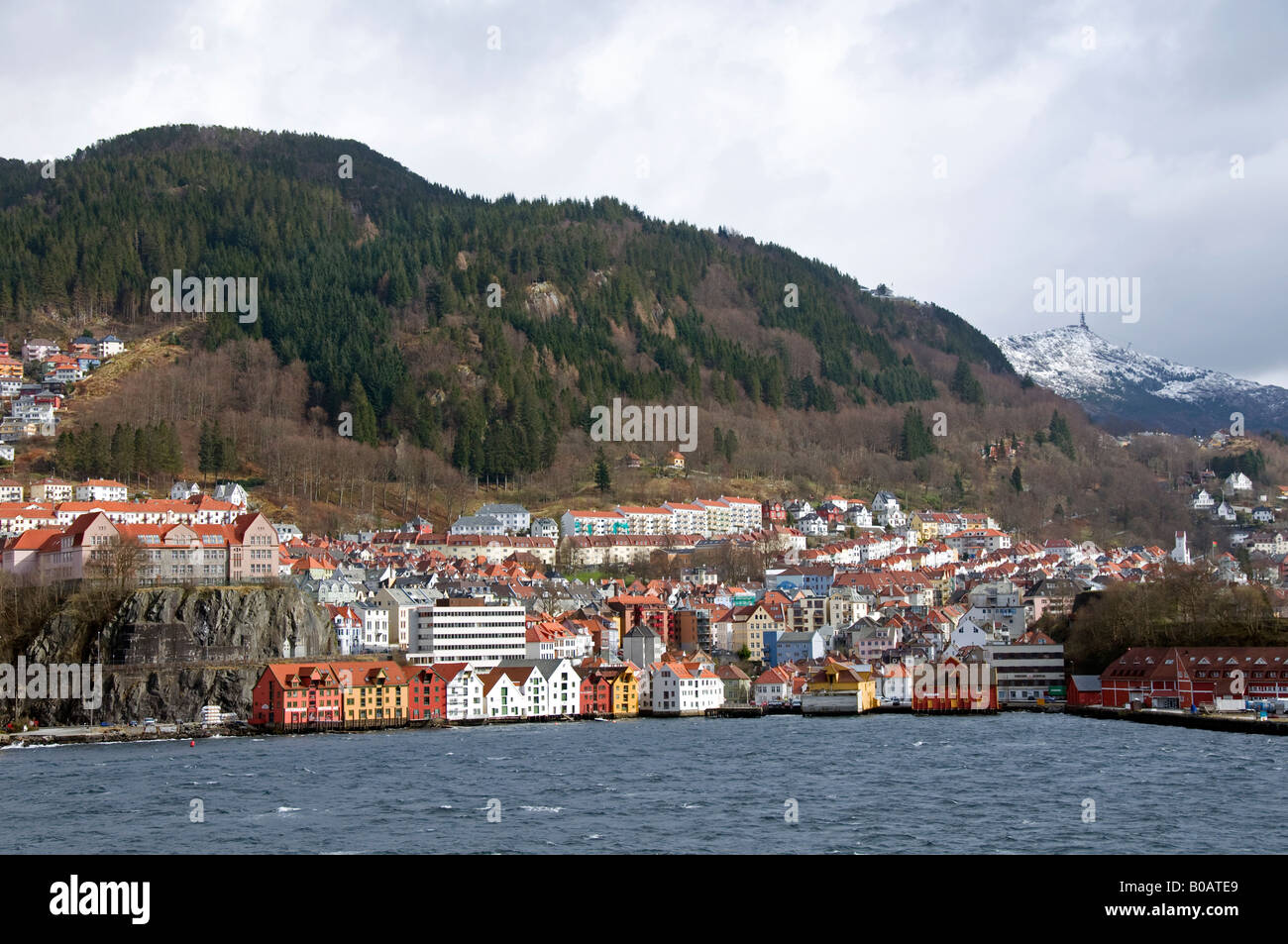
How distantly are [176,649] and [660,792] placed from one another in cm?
3132

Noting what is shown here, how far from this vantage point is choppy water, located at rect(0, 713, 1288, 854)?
27.1 m

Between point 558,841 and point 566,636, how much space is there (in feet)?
156

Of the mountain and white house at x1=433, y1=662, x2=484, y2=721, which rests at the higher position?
the mountain

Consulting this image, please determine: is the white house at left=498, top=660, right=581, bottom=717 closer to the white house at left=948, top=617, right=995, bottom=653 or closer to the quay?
the quay

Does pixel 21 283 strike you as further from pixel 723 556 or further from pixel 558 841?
pixel 558 841

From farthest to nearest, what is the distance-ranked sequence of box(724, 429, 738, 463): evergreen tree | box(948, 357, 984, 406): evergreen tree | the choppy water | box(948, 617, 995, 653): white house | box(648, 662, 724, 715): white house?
box(948, 357, 984, 406): evergreen tree, box(724, 429, 738, 463): evergreen tree, box(948, 617, 995, 653): white house, box(648, 662, 724, 715): white house, the choppy water

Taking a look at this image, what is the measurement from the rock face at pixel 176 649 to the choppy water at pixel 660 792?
602cm

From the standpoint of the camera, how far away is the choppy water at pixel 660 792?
2714cm

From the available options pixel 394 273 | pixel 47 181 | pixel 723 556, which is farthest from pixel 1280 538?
pixel 47 181

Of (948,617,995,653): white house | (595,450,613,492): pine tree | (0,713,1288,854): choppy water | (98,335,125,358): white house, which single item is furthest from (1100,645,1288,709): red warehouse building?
(98,335,125,358): white house

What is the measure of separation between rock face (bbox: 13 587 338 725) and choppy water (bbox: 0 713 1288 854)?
602 cm

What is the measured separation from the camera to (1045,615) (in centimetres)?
8038

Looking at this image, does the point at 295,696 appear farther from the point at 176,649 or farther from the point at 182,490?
the point at 182,490

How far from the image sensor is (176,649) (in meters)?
59.8
